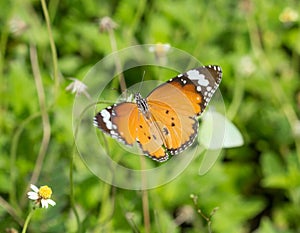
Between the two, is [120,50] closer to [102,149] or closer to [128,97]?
[102,149]

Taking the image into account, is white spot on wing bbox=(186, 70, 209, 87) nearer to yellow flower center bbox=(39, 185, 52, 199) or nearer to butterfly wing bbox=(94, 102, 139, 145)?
butterfly wing bbox=(94, 102, 139, 145)

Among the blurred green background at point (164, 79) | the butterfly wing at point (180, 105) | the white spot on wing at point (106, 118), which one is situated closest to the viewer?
the white spot on wing at point (106, 118)

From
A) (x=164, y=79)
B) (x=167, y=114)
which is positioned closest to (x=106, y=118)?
(x=167, y=114)

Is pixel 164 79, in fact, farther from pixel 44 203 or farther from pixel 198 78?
pixel 44 203

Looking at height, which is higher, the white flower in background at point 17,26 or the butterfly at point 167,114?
the white flower in background at point 17,26

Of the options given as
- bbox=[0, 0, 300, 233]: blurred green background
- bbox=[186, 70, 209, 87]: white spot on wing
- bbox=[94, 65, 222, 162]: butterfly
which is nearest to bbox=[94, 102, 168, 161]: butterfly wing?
bbox=[94, 65, 222, 162]: butterfly

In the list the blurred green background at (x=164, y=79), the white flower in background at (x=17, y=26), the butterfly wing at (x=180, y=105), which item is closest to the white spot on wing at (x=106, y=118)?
the butterfly wing at (x=180, y=105)

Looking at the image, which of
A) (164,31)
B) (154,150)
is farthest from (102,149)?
(164,31)

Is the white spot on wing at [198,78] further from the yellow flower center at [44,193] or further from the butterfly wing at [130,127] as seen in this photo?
the yellow flower center at [44,193]
